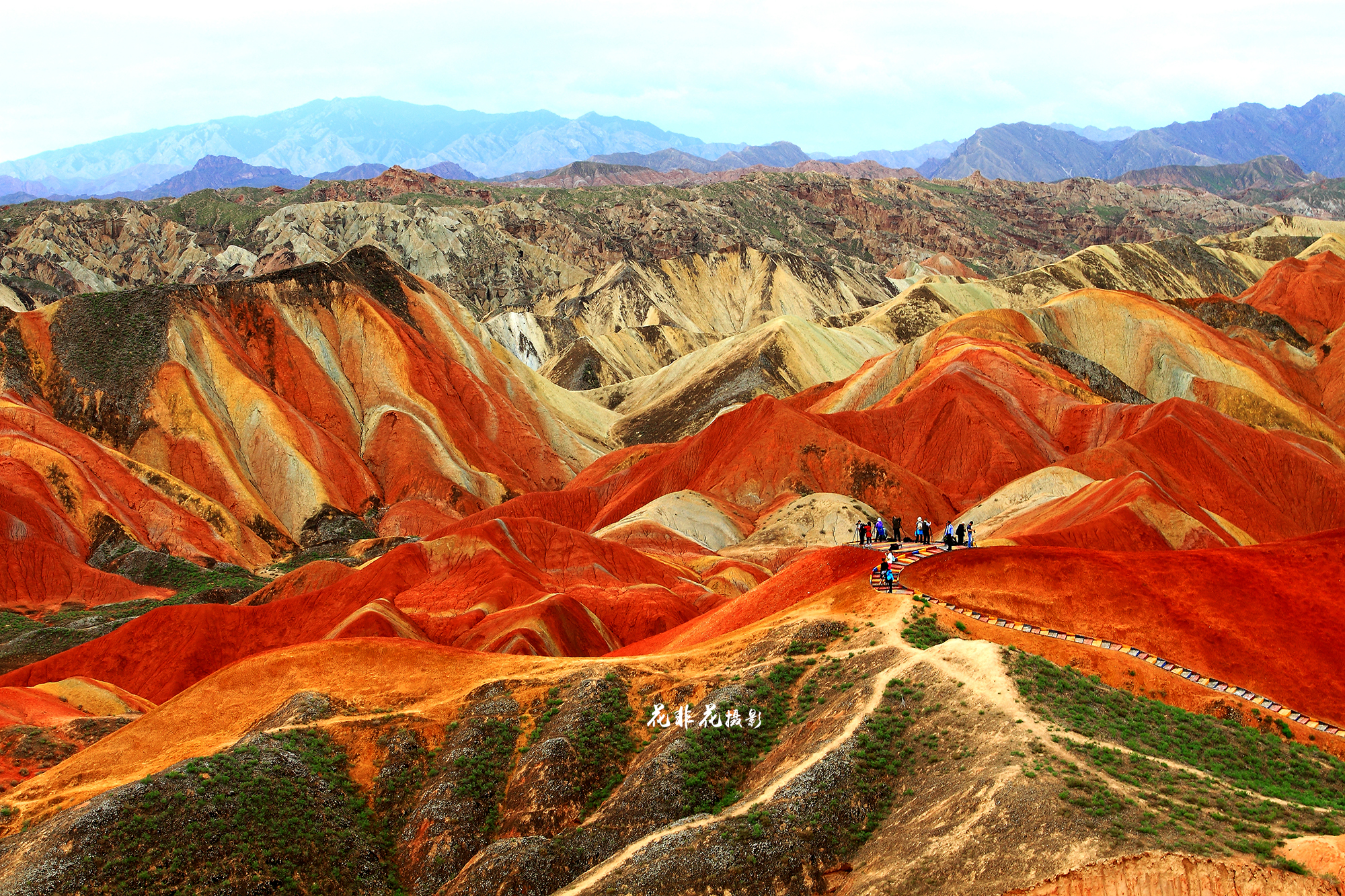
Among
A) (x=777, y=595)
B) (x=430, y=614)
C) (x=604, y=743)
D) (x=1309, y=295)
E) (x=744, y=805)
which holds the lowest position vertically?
(x=430, y=614)

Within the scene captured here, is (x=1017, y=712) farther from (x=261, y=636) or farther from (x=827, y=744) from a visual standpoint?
(x=261, y=636)

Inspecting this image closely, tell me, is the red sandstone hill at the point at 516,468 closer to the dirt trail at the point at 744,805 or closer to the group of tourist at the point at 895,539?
the group of tourist at the point at 895,539

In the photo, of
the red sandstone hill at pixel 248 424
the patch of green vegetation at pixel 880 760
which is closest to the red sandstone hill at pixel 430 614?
the red sandstone hill at pixel 248 424

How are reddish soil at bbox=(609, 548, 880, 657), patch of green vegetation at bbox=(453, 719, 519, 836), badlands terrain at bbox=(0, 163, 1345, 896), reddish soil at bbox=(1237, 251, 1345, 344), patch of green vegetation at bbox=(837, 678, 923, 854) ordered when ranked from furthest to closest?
reddish soil at bbox=(1237, 251, 1345, 344) < reddish soil at bbox=(609, 548, 880, 657) < patch of green vegetation at bbox=(453, 719, 519, 836) < badlands terrain at bbox=(0, 163, 1345, 896) < patch of green vegetation at bbox=(837, 678, 923, 854)

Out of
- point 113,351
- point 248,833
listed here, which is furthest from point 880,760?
point 113,351

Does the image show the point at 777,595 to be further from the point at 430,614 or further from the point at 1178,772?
the point at 430,614

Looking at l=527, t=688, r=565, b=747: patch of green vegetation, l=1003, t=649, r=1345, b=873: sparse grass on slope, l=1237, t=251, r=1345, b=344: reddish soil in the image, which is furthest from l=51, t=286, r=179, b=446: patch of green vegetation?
l=1237, t=251, r=1345, b=344: reddish soil

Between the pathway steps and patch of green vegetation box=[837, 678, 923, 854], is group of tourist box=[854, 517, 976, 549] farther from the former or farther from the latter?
patch of green vegetation box=[837, 678, 923, 854]
